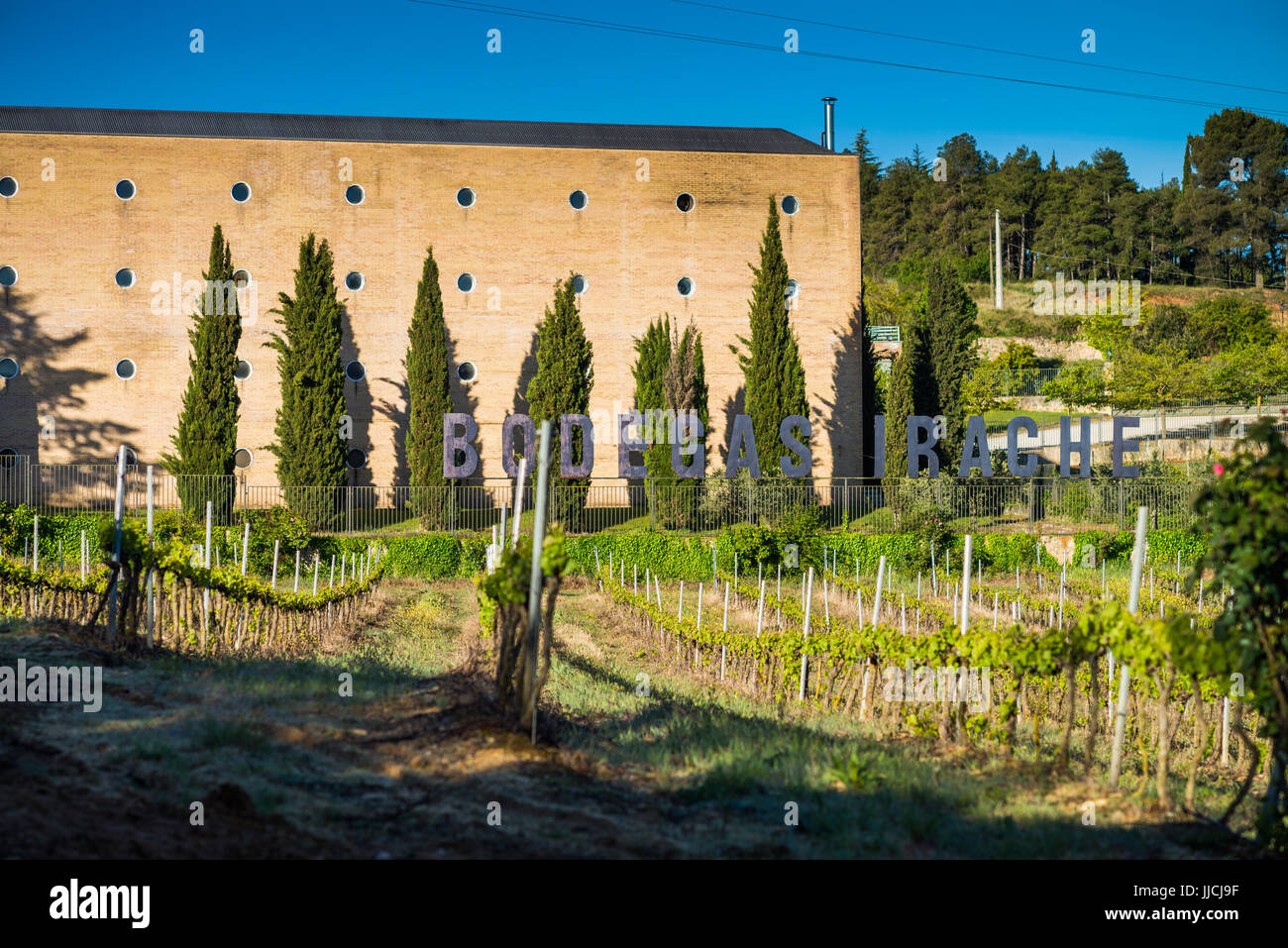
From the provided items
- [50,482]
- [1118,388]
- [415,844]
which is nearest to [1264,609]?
[415,844]

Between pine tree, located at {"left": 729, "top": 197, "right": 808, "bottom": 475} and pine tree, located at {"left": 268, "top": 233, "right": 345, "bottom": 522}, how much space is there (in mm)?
12625

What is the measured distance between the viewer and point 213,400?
31.6m

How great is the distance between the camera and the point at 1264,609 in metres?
7.35

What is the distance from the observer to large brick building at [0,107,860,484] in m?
34.2

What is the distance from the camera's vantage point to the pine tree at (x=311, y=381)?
3189cm

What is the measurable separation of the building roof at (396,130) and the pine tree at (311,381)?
6030mm

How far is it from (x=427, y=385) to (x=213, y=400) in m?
6.08

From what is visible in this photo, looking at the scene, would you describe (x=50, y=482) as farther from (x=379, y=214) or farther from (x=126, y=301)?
(x=379, y=214)

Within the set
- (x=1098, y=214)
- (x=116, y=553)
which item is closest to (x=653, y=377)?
(x=116, y=553)

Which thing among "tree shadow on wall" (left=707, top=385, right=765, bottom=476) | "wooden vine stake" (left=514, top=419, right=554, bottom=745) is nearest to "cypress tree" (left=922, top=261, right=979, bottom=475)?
"tree shadow on wall" (left=707, top=385, right=765, bottom=476)

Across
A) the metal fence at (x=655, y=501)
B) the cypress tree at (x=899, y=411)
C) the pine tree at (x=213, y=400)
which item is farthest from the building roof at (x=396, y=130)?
the metal fence at (x=655, y=501)

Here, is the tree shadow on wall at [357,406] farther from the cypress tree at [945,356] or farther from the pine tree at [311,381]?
the cypress tree at [945,356]

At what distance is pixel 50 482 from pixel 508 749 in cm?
3022
